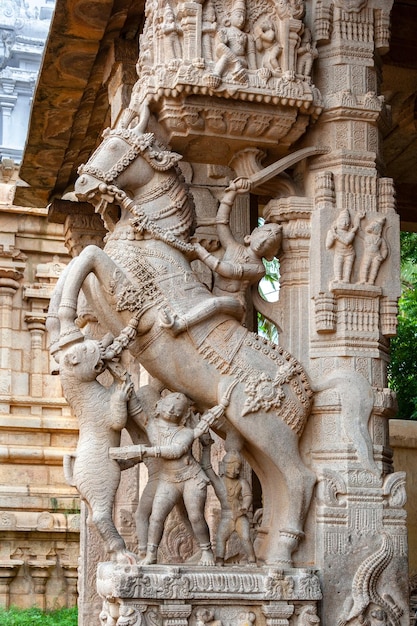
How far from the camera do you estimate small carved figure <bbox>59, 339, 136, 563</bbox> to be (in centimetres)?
632

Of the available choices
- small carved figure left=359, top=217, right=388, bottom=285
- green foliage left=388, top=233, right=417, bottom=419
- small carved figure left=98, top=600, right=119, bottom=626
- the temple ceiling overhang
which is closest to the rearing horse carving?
small carved figure left=359, top=217, right=388, bottom=285

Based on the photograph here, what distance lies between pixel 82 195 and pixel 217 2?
1.52 metres

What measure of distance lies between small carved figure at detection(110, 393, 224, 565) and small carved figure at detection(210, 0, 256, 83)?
77.8 inches

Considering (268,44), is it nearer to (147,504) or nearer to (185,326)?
(185,326)

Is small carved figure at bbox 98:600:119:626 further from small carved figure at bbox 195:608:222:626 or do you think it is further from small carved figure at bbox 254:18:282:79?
small carved figure at bbox 254:18:282:79

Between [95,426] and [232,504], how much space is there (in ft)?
3.15

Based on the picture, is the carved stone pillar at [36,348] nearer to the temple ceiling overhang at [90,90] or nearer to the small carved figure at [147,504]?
the temple ceiling overhang at [90,90]

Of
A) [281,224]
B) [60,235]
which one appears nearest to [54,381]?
[60,235]

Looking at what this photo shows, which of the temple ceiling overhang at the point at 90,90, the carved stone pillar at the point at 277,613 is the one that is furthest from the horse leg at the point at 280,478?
the temple ceiling overhang at the point at 90,90

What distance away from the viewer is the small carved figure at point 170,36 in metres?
6.92

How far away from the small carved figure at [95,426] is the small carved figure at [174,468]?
11 cm

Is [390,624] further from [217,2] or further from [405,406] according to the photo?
[405,406]

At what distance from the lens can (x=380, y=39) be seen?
24.4ft

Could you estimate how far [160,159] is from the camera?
6.82m
